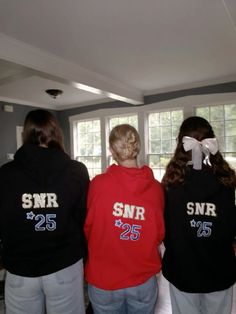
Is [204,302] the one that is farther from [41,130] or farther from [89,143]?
[89,143]

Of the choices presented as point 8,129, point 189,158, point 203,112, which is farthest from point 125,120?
point 189,158

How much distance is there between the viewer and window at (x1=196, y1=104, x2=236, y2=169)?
429cm

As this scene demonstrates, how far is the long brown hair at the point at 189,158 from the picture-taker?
3.95 ft

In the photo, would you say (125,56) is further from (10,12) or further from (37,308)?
(37,308)

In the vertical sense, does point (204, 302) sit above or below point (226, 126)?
below

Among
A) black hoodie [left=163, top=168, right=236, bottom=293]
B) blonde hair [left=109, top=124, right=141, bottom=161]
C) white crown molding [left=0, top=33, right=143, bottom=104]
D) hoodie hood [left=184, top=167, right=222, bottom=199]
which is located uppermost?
white crown molding [left=0, top=33, right=143, bottom=104]

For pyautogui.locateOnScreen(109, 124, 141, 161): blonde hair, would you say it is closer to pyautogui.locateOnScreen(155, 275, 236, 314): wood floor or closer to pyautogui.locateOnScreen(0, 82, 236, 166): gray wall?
pyautogui.locateOnScreen(155, 275, 236, 314): wood floor

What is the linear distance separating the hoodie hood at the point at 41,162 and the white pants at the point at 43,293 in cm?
42

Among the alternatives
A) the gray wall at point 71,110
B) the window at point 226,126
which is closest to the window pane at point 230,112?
the window at point 226,126

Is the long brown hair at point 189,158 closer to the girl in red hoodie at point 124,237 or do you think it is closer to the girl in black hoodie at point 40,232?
the girl in red hoodie at point 124,237

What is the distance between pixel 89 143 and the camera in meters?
6.07

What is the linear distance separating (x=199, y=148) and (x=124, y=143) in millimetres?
344

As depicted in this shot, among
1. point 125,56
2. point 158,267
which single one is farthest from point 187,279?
point 125,56

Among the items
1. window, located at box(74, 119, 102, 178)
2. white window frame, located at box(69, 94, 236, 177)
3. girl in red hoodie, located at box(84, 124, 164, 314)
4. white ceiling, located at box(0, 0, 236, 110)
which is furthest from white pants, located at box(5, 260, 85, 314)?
window, located at box(74, 119, 102, 178)
